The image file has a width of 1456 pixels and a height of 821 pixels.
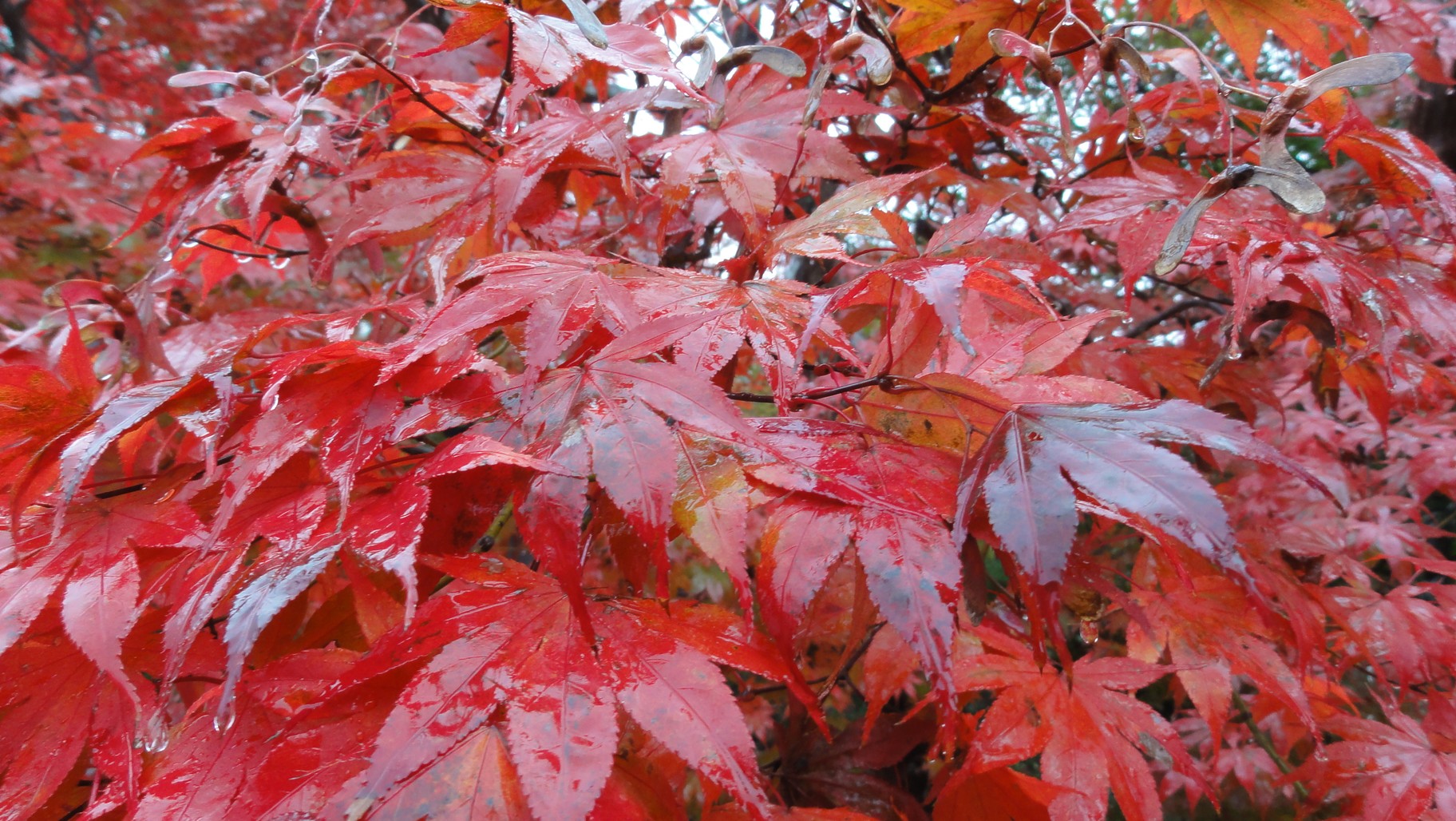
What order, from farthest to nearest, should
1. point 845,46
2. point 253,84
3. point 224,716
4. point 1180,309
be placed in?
point 1180,309
point 253,84
point 845,46
point 224,716

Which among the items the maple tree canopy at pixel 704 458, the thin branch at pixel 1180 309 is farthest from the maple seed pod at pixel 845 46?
the thin branch at pixel 1180 309

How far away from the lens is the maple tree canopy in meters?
0.47

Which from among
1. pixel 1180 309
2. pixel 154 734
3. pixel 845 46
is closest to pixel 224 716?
pixel 154 734

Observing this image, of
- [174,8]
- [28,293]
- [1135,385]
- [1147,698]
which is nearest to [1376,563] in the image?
[1147,698]

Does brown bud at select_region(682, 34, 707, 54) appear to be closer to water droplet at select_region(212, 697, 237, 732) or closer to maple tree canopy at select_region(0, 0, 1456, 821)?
maple tree canopy at select_region(0, 0, 1456, 821)

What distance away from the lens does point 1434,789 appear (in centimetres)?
95

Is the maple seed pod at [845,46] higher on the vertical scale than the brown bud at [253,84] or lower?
higher

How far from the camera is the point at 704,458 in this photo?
520 millimetres

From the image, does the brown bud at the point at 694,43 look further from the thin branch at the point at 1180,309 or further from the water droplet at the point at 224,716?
the thin branch at the point at 1180,309

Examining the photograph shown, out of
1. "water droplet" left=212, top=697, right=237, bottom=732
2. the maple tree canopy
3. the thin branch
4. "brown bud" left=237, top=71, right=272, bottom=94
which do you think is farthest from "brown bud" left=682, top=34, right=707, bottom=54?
the thin branch

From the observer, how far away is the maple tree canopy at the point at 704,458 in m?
0.47

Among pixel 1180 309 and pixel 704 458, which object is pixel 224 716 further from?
pixel 1180 309

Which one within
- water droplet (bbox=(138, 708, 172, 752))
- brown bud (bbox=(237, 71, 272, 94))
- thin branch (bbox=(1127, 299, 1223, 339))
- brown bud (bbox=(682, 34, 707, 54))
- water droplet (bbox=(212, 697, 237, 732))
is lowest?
thin branch (bbox=(1127, 299, 1223, 339))

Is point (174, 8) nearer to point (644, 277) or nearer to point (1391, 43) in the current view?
point (644, 277)
